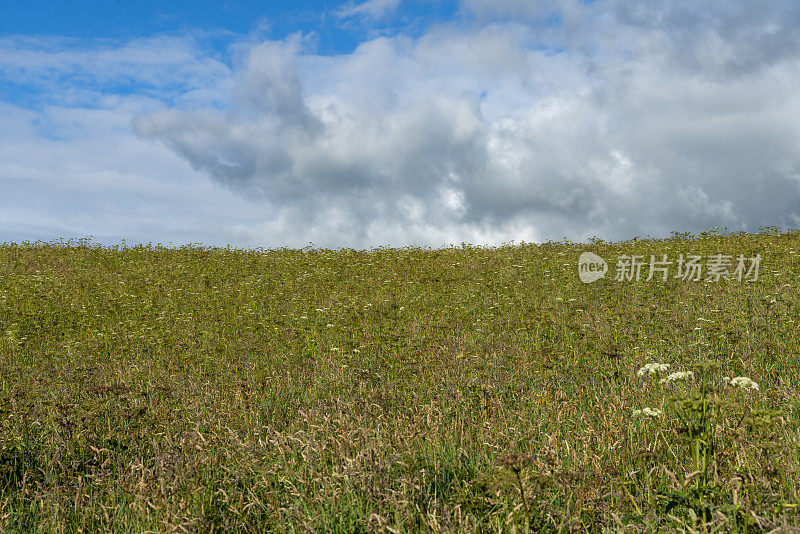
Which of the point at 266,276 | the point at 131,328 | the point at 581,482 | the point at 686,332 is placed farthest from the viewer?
the point at 266,276

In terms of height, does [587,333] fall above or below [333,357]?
above

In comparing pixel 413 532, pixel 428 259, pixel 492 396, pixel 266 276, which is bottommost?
pixel 413 532

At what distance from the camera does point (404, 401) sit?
5.74 m

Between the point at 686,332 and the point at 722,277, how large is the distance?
6676 mm

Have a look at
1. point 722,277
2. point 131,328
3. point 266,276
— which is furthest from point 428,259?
point 131,328

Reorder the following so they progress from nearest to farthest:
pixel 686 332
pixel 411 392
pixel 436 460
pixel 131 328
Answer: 1. pixel 436 460
2. pixel 411 392
3. pixel 686 332
4. pixel 131 328

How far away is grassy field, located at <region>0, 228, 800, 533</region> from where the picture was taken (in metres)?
2.96

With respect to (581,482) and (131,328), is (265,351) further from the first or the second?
(581,482)

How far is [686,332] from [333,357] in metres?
5.12

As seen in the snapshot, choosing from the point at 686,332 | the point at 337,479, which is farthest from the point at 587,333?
the point at 337,479

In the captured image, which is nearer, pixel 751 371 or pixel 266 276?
pixel 751 371

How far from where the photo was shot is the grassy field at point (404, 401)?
2959mm

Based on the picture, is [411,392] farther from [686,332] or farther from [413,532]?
[686,332]

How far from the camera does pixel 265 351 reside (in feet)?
28.2
